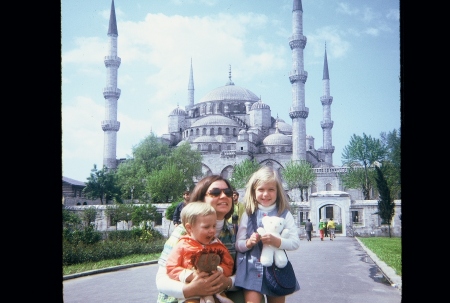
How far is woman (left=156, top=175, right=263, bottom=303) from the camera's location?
2.06 m

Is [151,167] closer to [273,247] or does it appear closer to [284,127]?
[284,127]

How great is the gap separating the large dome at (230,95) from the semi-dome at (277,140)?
24.8 ft

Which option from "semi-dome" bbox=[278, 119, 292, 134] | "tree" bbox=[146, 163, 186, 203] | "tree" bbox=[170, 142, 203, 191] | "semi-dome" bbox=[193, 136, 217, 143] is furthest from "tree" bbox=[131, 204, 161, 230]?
"semi-dome" bbox=[278, 119, 292, 134]

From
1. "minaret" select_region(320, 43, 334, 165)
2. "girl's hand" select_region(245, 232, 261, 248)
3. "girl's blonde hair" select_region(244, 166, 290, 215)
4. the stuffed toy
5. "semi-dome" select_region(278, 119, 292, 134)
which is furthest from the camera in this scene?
"semi-dome" select_region(278, 119, 292, 134)

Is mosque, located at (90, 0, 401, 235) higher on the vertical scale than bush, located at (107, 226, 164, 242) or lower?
higher

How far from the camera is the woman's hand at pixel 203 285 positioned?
205 cm

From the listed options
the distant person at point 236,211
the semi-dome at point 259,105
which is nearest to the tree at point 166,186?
the distant person at point 236,211

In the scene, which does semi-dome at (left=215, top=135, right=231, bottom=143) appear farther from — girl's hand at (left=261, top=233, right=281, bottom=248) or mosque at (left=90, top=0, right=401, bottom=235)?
girl's hand at (left=261, top=233, right=281, bottom=248)

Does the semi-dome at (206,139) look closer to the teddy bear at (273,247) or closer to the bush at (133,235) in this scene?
the bush at (133,235)

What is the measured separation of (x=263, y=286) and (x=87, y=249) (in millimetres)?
5547

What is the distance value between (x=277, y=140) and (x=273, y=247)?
30.3m

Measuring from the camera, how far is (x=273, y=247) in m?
2.29
